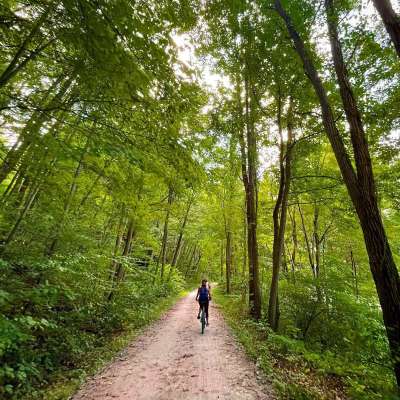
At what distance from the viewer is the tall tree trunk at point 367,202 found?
3580mm

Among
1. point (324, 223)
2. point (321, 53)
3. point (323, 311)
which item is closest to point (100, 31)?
point (321, 53)

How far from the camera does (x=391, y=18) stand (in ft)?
11.7

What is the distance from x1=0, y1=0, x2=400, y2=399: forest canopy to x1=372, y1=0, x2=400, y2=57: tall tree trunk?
26 mm

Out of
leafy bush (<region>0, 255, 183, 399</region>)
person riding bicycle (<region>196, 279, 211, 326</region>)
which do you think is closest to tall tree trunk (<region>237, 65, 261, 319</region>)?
person riding bicycle (<region>196, 279, 211, 326</region>)

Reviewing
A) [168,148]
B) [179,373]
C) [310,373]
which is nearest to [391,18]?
[168,148]

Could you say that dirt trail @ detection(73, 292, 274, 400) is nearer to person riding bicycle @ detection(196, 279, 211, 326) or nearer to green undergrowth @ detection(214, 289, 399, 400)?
green undergrowth @ detection(214, 289, 399, 400)

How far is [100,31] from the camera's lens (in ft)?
8.55

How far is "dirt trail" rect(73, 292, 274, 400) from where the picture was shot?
13.1 ft

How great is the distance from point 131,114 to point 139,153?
0.93 m

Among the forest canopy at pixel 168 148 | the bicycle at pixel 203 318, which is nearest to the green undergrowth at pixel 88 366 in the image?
the forest canopy at pixel 168 148

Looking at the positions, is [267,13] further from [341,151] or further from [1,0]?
[1,0]

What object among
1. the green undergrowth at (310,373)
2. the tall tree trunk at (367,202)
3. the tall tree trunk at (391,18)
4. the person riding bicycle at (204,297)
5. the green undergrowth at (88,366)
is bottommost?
the green undergrowth at (88,366)

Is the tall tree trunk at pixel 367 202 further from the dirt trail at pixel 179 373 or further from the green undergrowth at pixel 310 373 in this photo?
the dirt trail at pixel 179 373

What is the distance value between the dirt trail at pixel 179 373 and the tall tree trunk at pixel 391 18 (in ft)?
19.7
